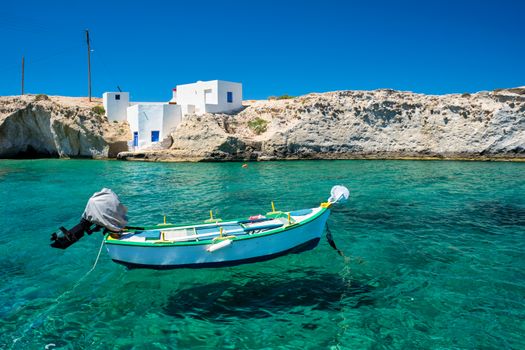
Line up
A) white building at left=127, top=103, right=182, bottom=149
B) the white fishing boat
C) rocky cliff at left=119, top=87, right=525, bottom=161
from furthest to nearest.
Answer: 1. white building at left=127, top=103, right=182, bottom=149
2. rocky cliff at left=119, top=87, right=525, bottom=161
3. the white fishing boat

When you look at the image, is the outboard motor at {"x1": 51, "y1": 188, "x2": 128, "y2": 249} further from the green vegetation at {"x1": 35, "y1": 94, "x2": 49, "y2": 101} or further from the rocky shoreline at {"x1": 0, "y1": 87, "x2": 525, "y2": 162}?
the green vegetation at {"x1": 35, "y1": 94, "x2": 49, "y2": 101}

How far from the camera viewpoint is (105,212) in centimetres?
935

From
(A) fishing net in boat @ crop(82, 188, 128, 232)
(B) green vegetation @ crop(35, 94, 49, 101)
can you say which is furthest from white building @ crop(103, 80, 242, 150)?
(A) fishing net in boat @ crop(82, 188, 128, 232)

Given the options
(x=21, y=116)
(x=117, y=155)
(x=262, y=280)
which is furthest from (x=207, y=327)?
(x=21, y=116)

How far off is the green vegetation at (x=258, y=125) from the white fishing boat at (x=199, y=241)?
37827mm

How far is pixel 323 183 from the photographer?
85.0 feet

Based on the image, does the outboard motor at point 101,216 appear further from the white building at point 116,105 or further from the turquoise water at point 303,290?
the white building at point 116,105

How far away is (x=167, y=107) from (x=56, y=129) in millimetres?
14356

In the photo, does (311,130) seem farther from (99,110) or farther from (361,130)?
(99,110)

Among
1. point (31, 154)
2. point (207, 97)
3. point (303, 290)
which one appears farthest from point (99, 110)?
point (303, 290)

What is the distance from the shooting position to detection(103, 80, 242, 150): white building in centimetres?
4653

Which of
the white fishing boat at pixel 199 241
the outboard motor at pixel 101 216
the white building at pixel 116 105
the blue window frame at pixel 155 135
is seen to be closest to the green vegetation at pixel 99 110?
the white building at pixel 116 105

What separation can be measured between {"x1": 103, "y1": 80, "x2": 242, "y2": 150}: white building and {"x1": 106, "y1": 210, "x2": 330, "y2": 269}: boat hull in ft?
127

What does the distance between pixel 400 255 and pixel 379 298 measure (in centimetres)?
318
